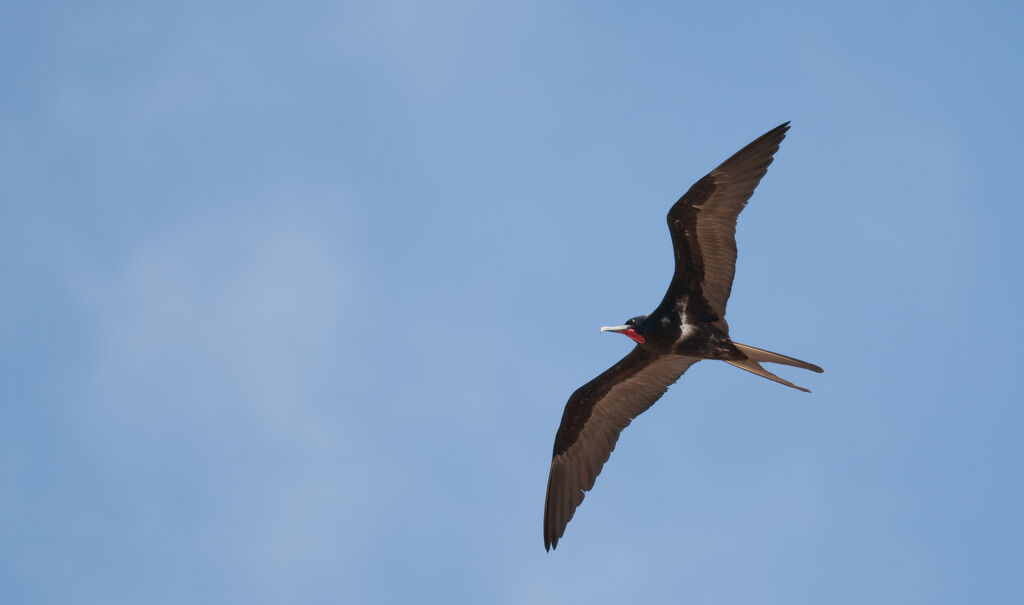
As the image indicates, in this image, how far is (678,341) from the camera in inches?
348

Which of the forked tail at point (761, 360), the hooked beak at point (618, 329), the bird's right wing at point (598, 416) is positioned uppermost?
the hooked beak at point (618, 329)

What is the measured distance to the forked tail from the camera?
7930 millimetres

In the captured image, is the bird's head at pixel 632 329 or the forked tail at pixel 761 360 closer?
the forked tail at pixel 761 360

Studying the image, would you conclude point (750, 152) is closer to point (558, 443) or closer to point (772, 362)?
point (772, 362)

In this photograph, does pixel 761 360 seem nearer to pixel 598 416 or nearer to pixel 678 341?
pixel 678 341

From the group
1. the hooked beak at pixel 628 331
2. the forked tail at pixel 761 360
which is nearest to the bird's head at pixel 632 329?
the hooked beak at pixel 628 331

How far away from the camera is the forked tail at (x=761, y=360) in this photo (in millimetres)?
7930

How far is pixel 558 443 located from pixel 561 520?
75 centimetres

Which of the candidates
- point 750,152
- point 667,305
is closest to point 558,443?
point 667,305

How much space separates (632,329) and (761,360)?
1.19m

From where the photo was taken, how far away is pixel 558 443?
31.4 ft

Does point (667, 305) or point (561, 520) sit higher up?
point (667, 305)

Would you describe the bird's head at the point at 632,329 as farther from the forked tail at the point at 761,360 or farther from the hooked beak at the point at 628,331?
the forked tail at the point at 761,360

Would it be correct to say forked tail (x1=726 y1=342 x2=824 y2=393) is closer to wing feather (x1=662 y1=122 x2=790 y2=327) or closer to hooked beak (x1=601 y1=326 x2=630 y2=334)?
wing feather (x1=662 y1=122 x2=790 y2=327)
